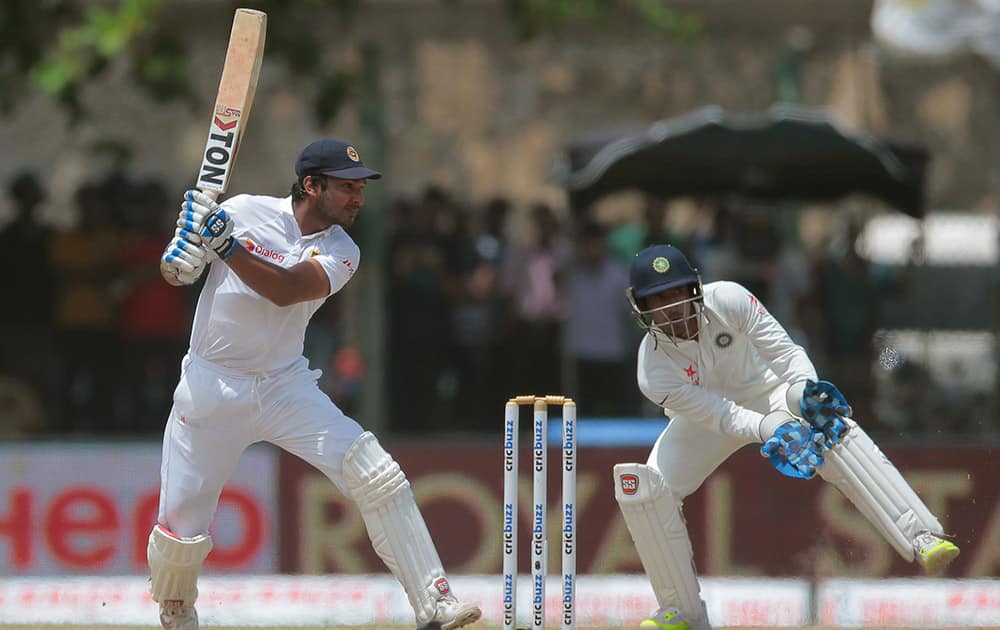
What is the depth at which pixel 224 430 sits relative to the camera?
16.5ft

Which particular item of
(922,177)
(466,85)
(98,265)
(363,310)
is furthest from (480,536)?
(466,85)

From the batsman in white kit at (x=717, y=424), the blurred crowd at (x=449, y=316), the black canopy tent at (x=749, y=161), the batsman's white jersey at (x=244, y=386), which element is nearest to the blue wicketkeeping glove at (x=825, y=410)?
the batsman in white kit at (x=717, y=424)

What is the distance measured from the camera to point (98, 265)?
9.02 metres

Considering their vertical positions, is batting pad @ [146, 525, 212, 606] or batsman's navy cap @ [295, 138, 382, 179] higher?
batsman's navy cap @ [295, 138, 382, 179]

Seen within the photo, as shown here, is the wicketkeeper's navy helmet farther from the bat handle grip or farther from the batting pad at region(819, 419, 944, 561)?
the bat handle grip

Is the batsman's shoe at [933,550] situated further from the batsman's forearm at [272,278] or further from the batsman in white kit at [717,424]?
the batsman's forearm at [272,278]

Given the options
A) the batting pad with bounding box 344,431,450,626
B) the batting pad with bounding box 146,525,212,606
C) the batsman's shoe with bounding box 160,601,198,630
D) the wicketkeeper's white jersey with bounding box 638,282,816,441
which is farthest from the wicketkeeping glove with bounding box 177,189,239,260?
the wicketkeeper's white jersey with bounding box 638,282,816,441

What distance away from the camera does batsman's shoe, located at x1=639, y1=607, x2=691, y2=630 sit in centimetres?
530

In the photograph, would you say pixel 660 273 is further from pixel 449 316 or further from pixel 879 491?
pixel 449 316

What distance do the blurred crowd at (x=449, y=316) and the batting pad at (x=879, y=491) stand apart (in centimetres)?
361

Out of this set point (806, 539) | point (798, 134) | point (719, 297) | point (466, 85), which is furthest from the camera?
point (466, 85)

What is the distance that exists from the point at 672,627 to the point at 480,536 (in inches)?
93.3

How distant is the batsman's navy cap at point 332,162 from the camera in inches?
198

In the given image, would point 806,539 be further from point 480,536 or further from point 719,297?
point 719,297
